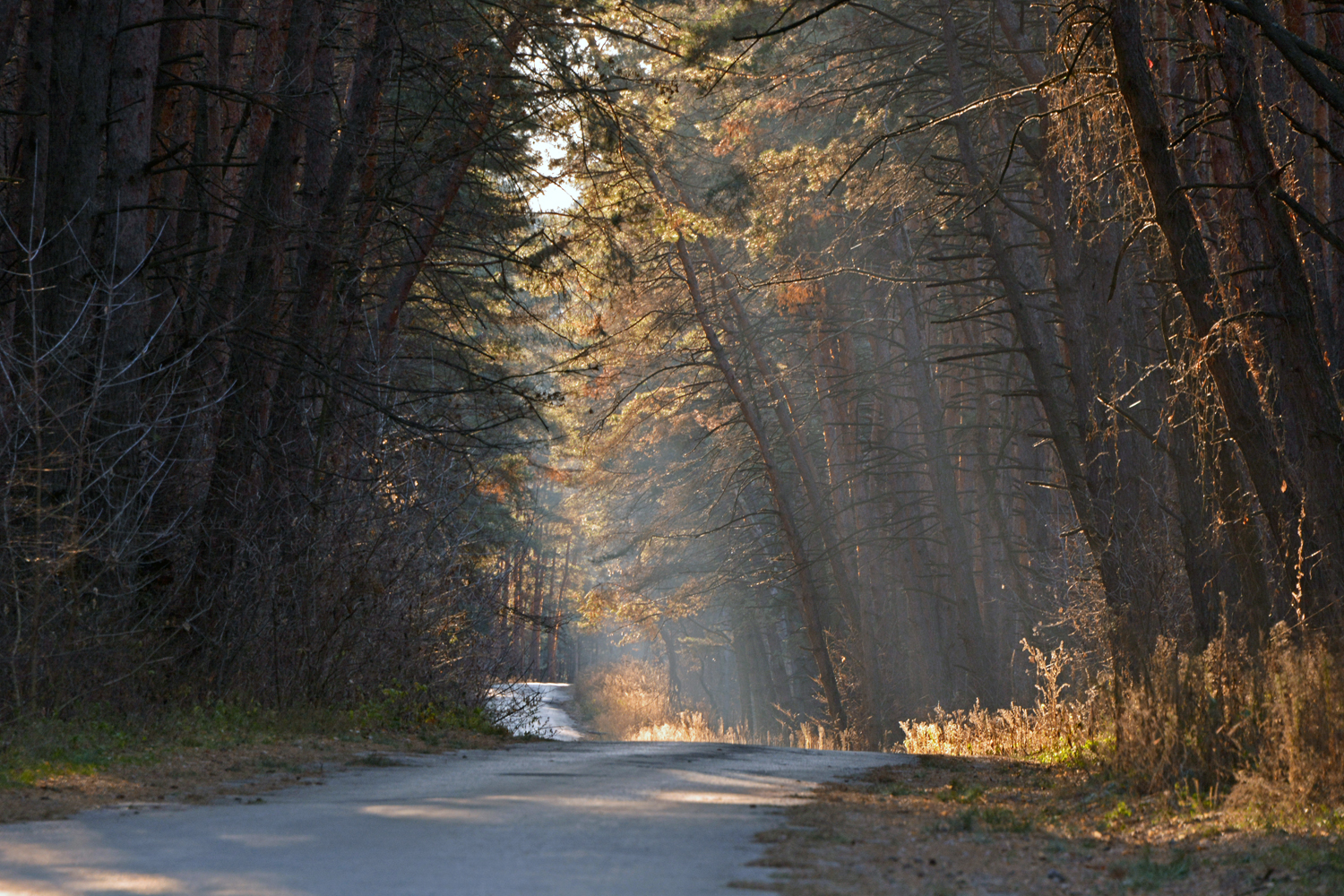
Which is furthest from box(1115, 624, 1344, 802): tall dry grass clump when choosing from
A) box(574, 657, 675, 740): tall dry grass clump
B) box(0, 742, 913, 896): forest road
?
box(574, 657, 675, 740): tall dry grass clump

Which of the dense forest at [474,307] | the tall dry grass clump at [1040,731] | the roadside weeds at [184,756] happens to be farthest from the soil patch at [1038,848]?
the roadside weeds at [184,756]

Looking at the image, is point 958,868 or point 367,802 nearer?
point 958,868

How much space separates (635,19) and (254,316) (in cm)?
611

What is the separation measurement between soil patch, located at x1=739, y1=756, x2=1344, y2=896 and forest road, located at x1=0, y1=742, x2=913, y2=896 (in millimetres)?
278

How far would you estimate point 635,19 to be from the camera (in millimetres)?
15070

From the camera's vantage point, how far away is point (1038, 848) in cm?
563

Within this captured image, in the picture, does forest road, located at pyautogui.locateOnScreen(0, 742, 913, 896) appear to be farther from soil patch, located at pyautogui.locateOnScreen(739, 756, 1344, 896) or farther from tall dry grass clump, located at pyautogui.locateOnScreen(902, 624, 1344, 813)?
tall dry grass clump, located at pyautogui.locateOnScreen(902, 624, 1344, 813)

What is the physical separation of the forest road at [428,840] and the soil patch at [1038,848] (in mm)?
278

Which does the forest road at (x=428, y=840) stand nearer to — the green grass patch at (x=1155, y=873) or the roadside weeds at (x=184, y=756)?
the roadside weeds at (x=184, y=756)

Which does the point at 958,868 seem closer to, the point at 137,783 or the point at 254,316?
the point at 137,783

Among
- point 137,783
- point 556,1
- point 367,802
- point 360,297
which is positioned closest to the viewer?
point 367,802

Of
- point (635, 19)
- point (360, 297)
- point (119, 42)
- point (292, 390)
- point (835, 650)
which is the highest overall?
point (635, 19)

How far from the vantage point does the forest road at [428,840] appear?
4.26 metres

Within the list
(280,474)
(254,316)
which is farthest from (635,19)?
(280,474)
